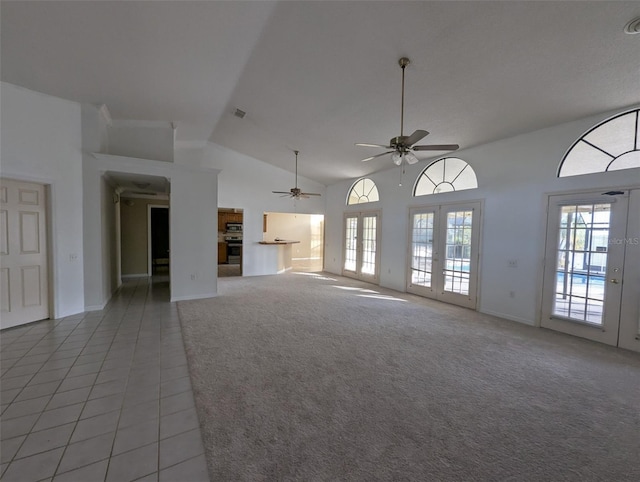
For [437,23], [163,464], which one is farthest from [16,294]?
[437,23]

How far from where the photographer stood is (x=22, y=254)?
365 centimetres

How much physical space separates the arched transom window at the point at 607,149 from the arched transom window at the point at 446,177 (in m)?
1.34

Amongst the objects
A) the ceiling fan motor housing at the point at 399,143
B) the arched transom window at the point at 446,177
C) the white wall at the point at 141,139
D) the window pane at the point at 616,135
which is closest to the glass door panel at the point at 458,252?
the arched transom window at the point at 446,177

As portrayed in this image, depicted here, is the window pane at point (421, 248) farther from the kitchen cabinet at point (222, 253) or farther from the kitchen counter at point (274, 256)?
the kitchen cabinet at point (222, 253)

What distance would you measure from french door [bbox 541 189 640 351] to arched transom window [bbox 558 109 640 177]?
35 centimetres

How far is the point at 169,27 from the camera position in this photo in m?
2.93

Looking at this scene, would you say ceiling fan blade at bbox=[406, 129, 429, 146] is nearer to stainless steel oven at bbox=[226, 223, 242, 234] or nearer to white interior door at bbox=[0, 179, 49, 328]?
white interior door at bbox=[0, 179, 49, 328]

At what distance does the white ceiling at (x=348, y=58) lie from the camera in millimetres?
2562

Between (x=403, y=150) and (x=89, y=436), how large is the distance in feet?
11.6

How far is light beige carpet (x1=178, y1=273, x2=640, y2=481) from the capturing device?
1.66 m

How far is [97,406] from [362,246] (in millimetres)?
6382

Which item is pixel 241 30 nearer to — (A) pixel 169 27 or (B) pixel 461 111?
(A) pixel 169 27

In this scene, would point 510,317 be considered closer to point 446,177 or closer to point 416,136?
point 446,177

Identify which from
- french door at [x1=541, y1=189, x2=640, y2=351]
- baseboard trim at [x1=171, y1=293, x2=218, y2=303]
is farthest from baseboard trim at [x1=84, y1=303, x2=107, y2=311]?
french door at [x1=541, y1=189, x2=640, y2=351]
